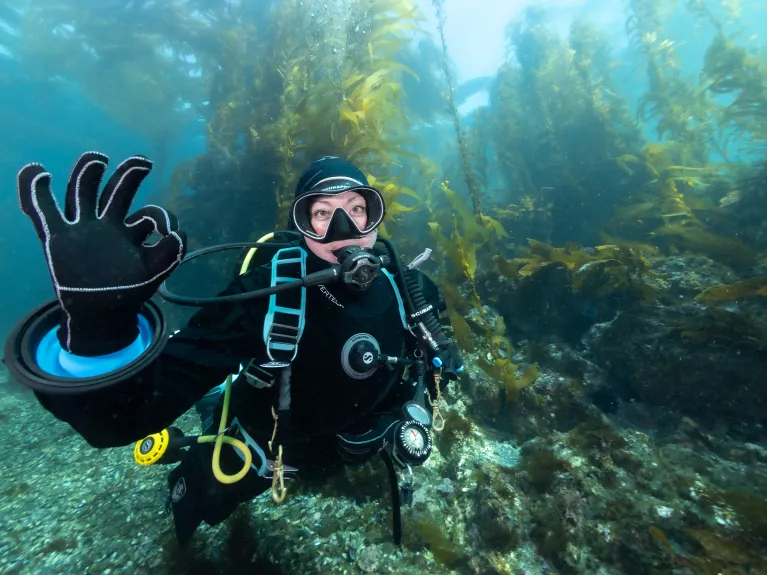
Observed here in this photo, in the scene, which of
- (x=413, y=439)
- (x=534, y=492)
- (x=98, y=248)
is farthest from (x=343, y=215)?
(x=534, y=492)

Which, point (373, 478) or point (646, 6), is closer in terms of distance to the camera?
point (373, 478)

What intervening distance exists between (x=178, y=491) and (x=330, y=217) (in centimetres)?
281

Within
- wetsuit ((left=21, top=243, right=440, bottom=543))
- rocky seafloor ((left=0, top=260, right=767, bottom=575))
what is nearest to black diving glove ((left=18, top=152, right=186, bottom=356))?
wetsuit ((left=21, top=243, right=440, bottom=543))

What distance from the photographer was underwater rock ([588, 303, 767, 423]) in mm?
4203

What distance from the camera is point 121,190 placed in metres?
1.46

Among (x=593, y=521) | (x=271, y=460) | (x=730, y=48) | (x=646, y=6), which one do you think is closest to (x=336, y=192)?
(x=271, y=460)

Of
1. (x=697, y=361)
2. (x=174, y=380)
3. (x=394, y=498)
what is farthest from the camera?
(x=697, y=361)

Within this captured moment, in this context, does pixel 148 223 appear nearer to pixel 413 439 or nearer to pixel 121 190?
pixel 121 190

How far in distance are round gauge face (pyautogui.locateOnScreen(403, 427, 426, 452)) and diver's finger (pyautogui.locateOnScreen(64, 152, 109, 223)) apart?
2.19 m

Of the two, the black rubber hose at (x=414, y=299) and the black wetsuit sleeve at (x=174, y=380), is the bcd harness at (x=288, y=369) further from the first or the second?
the black wetsuit sleeve at (x=174, y=380)

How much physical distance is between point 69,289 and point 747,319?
6.45m

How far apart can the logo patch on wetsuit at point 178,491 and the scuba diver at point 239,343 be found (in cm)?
1

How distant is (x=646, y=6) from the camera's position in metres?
12.3

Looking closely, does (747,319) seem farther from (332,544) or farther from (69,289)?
(69,289)
